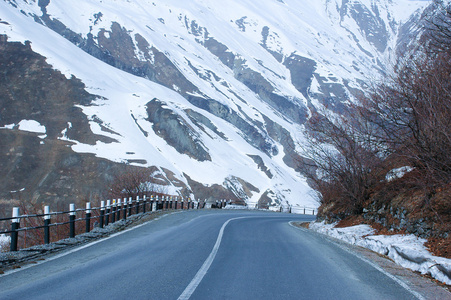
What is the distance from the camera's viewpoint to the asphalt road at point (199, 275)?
677 centimetres

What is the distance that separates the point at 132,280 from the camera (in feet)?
24.7

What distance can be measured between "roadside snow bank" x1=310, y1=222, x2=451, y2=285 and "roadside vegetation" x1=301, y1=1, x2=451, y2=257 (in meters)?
0.42

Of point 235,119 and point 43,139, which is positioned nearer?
point 43,139

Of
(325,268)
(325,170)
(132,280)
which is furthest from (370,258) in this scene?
(325,170)

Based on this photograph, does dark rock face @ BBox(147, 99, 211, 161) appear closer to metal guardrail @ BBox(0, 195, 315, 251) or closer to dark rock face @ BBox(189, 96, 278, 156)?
dark rock face @ BBox(189, 96, 278, 156)

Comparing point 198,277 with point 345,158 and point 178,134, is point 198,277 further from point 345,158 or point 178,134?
point 178,134

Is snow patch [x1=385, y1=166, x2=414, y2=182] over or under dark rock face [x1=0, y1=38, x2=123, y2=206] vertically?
under

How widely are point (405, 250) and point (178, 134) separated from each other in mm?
88222

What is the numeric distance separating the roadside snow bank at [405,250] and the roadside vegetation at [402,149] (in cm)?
42

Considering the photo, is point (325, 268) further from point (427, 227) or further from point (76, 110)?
point (76, 110)

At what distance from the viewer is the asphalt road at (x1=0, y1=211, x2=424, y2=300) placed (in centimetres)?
677

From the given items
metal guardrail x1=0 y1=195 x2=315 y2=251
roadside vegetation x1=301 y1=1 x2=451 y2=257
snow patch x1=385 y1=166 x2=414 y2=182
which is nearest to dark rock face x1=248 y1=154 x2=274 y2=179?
metal guardrail x1=0 y1=195 x2=315 y2=251

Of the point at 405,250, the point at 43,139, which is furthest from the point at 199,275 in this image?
the point at 43,139

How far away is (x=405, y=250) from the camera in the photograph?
10633 mm
